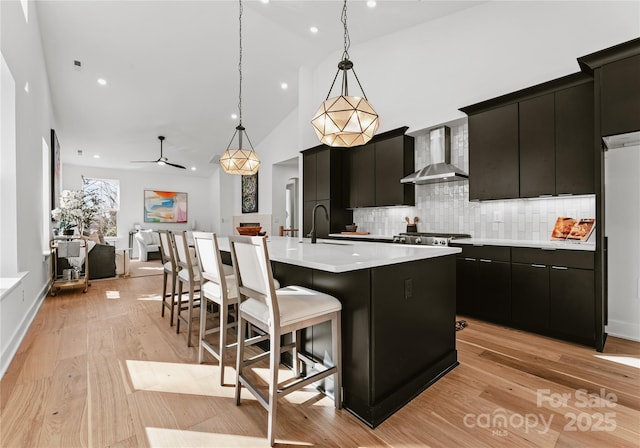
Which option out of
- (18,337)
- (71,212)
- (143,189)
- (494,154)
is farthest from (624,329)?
(143,189)

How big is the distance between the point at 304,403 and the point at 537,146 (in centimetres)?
315

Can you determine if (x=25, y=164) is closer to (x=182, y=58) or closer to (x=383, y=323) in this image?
(x=182, y=58)

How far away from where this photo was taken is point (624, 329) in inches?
108

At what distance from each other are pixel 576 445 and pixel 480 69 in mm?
3686

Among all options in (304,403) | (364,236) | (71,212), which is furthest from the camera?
(71,212)

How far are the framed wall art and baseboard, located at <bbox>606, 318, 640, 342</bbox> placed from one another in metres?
7.30

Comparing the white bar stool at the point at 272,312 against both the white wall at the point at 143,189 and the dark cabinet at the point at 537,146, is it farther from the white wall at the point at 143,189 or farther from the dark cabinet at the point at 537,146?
the white wall at the point at 143,189

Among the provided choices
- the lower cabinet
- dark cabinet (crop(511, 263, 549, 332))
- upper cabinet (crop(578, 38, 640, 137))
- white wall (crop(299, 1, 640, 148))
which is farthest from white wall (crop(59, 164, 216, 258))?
upper cabinet (crop(578, 38, 640, 137))

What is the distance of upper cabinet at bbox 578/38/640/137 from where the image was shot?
2244 millimetres

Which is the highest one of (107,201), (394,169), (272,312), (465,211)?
(394,169)

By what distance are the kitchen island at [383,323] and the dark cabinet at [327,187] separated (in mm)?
3153

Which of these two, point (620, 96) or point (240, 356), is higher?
point (620, 96)

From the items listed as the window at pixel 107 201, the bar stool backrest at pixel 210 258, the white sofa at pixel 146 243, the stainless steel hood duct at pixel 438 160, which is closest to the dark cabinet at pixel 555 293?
the stainless steel hood duct at pixel 438 160

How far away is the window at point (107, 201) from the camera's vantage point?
8.92 meters
